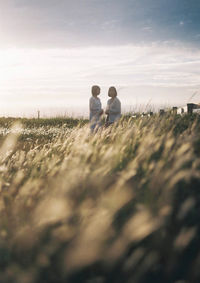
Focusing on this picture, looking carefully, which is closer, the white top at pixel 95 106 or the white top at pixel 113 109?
the white top at pixel 113 109

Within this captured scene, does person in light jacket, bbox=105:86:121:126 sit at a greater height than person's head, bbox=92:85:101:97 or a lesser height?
lesser

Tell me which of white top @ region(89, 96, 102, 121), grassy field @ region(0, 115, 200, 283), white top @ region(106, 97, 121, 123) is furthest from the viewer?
white top @ region(89, 96, 102, 121)

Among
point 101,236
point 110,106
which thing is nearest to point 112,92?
point 110,106

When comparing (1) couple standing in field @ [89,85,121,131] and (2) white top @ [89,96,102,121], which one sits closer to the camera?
(1) couple standing in field @ [89,85,121,131]

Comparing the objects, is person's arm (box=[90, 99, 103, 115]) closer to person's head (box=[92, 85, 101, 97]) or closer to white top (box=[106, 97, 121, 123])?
person's head (box=[92, 85, 101, 97])

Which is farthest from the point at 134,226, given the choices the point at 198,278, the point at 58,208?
the point at 198,278

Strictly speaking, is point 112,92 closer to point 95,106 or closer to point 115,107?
point 115,107

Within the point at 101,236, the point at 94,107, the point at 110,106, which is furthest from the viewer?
the point at 94,107

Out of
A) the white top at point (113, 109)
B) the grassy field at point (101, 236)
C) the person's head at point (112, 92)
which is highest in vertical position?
the person's head at point (112, 92)

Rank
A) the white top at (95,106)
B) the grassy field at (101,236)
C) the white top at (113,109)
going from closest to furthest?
the grassy field at (101,236)
the white top at (113,109)
the white top at (95,106)

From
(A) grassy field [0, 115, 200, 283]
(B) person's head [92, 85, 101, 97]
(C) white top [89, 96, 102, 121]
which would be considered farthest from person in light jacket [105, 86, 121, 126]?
(A) grassy field [0, 115, 200, 283]

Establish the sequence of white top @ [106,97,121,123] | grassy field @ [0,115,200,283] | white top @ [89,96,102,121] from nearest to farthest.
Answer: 1. grassy field @ [0,115,200,283]
2. white top @ [106,97,121,123]
3. white top @ [89,96,102,121]

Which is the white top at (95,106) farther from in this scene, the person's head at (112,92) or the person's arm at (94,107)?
the person's head at (112,92)

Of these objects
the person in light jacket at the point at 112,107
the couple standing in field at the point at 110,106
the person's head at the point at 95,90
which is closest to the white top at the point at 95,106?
the couple standing in field at the point at 110,106
